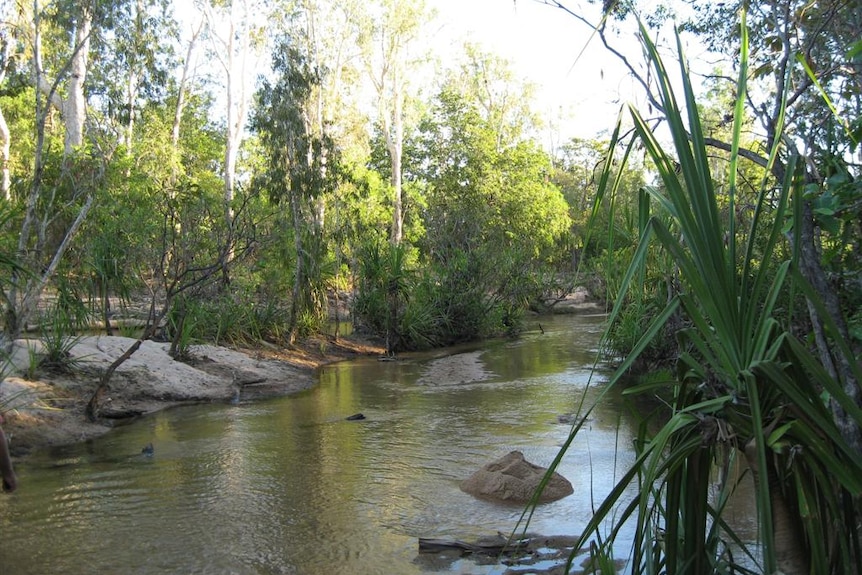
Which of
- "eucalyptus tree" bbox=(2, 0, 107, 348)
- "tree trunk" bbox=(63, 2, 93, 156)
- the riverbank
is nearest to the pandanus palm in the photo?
"eucalyptus tree" bbox=(2, 0, 107, 348)

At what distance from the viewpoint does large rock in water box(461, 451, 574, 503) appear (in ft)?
18.7

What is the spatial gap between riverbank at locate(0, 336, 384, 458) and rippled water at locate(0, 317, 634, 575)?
0.46m

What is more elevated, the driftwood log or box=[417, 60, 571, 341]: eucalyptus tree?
box=[417, 60, 571, 341]: eucalyptus tree

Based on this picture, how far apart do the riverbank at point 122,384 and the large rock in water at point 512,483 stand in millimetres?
4112

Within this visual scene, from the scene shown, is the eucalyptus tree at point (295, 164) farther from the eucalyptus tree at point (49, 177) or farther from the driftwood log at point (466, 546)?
the driftwood log at point (466, 546)

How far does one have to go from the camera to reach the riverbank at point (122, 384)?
805 cm

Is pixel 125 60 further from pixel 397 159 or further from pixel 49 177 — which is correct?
pixel 397 159

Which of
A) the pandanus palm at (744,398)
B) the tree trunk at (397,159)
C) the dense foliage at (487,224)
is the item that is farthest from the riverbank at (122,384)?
the tree trunk at (397,159)

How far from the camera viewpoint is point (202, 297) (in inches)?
606

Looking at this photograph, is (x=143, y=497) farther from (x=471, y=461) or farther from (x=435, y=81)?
(x=435, y=81)

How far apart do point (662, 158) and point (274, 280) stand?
15.3 meters

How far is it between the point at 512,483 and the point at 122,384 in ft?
20.8

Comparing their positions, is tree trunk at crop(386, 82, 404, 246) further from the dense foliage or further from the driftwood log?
the driftwood log

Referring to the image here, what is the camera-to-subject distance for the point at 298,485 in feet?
20.9
